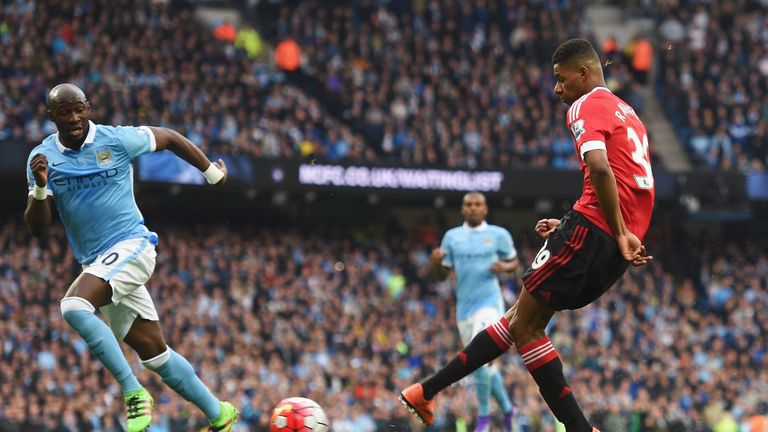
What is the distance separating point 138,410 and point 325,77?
19.1 meters

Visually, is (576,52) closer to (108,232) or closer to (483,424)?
(108,232)

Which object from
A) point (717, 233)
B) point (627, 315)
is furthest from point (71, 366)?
point (717, 233)

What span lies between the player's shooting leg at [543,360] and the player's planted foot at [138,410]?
98.9 inches

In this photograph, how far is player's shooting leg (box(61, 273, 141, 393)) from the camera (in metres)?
7.67

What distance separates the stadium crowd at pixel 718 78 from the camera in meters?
26.3

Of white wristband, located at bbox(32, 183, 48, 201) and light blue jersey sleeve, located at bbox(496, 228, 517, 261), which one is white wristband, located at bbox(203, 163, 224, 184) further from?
light blue jersey sleeve, located at bbox(496, 228, 517, 261)

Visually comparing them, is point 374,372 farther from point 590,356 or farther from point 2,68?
point 2,68

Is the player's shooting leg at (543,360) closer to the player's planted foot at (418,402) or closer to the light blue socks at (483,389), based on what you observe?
the player's planted foot at (418,402)

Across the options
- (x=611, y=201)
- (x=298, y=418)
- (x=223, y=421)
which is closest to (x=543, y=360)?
(x=611, y=201)

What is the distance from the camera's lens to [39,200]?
25.8 ft

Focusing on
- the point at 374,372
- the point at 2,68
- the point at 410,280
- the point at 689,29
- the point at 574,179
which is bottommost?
the point at 374,372

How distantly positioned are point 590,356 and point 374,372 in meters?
4.17

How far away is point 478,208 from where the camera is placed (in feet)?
39.1

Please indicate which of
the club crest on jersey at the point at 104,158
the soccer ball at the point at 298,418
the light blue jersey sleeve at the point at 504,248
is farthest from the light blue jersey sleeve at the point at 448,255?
the club crest on jersey at the point at 104,158
